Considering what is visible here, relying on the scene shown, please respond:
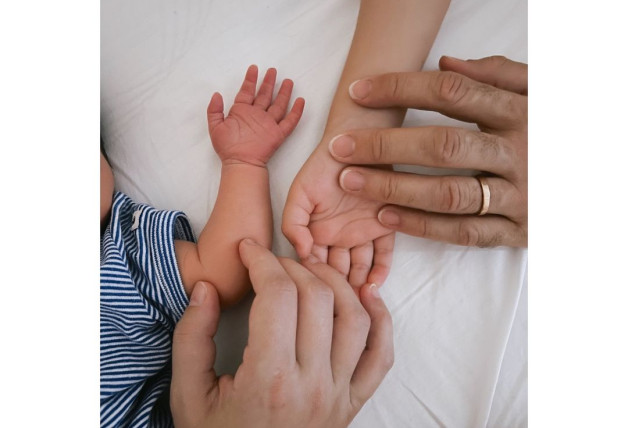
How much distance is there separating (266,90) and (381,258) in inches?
13.8

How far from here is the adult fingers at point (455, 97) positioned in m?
0.54

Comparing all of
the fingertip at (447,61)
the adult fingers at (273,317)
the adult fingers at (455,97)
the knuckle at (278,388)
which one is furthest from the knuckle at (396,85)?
the knuckle at (278,388)

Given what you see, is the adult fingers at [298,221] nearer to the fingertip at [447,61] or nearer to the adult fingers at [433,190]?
the adult fingers at [433,190]

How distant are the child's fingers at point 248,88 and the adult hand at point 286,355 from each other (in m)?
0.26

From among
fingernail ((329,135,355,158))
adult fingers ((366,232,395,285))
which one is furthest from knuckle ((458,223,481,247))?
fingernail ((329,135,355,158))

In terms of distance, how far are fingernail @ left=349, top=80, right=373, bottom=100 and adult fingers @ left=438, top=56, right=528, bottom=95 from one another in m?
0.14

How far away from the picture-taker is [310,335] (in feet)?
1.60

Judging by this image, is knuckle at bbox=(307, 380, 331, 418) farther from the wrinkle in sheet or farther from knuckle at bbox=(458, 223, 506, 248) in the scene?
knuckle at bbox=(458, 223, 506, 248)

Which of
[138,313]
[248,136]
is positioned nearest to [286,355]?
[138,313]

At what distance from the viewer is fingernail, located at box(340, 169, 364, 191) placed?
0.56 m
